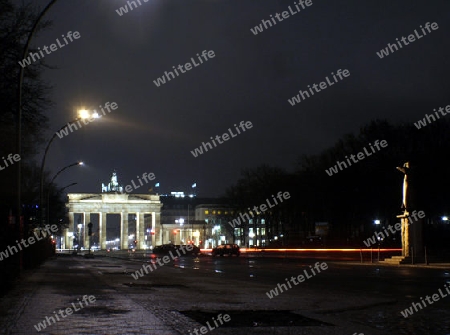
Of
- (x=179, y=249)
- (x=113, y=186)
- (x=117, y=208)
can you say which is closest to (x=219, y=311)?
(x=179, y=249)

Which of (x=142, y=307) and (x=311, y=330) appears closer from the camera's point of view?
(x=311, y=330)

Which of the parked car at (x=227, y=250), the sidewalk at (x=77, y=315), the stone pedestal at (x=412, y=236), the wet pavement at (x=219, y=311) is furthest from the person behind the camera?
the parked car at (x=227, y=250)

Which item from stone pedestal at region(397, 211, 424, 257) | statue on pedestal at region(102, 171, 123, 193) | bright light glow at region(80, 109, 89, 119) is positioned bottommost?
stone pedestal at region(397, 211, 424, 257)

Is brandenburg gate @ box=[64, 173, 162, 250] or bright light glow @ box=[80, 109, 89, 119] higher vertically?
brandenburg gate @ box=[64, 173, 162, 250]

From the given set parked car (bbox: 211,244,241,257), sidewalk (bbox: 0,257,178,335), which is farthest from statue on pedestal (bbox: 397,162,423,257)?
parked car (bbox: 211,244,241,257)

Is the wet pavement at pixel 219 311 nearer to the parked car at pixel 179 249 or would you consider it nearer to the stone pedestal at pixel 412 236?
the stone pedestal at pixel 412 236

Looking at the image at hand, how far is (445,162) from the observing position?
226 ft

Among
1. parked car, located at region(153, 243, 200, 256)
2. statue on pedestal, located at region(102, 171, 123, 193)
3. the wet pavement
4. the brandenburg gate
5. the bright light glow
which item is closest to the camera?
the wet pavement

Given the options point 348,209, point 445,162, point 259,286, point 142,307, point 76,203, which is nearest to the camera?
point 142,307

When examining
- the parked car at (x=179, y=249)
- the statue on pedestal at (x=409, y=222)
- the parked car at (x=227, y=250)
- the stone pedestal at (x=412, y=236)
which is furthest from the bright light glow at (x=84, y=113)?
the parked car at (x=179, y=249)

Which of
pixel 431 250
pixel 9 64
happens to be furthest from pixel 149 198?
pixel 9 64

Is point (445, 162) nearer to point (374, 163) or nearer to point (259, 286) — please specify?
point (374, 163)

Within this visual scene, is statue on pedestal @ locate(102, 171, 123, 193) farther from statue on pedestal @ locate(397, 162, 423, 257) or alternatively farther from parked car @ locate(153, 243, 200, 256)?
statue on pedestal @ locate(397, 162, 423, 257)

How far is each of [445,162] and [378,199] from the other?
10.3m
